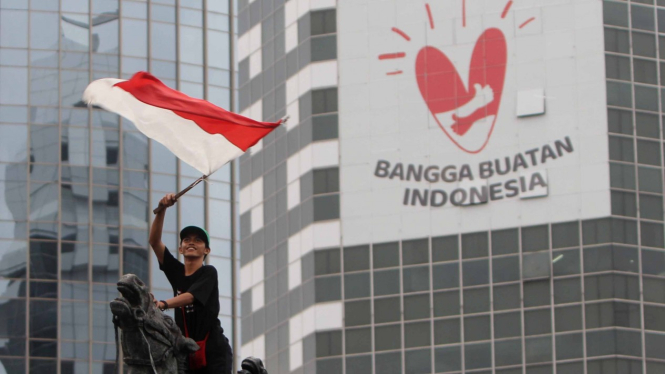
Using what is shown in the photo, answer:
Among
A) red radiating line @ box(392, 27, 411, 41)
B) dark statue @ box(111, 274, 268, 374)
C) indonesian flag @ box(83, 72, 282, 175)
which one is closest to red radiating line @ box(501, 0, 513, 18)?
red radiating line @ box(392, 27, 411, 41)

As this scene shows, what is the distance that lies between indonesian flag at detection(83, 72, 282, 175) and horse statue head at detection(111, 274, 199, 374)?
14.4 ft

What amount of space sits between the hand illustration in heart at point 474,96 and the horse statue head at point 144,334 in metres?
83.7

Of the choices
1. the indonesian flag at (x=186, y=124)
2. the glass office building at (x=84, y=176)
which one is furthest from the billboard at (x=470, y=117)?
the indonesian flag at (x=186, y=124)

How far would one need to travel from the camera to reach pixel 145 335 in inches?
1014

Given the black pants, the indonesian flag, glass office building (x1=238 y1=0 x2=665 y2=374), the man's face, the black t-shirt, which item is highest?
glass office building (x1=238 y1=0 x2=665 y2=374)

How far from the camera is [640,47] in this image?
10762 centimetres

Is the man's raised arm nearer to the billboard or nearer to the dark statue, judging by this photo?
the dark statue

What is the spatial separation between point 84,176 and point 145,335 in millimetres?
→ 106541

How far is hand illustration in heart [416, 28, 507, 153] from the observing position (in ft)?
359

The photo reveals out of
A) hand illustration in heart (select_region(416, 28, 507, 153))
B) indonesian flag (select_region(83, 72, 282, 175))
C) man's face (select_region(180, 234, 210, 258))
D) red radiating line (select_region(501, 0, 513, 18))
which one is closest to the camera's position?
man's face (select_region(180, 234, 210, 258))

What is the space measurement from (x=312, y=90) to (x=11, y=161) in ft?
86.8

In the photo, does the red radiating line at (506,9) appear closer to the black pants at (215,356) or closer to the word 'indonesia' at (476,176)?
the word 'indonesia' at (476,176)

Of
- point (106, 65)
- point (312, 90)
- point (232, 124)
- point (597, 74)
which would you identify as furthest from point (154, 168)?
point (232, 124)

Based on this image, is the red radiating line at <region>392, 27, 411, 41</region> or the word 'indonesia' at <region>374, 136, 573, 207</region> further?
the red radiating line at <region>392, 27, 411, 41</region>
